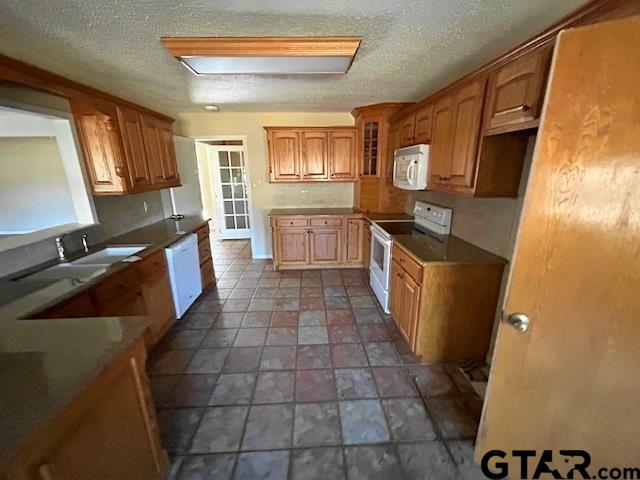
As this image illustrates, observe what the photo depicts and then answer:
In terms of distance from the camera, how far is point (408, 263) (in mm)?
2203

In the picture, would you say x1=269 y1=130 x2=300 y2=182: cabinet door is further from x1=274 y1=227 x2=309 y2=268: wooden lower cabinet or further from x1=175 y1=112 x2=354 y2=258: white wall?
x1=274 y1=227 x2=309 y2=268: wooden lower cabinet

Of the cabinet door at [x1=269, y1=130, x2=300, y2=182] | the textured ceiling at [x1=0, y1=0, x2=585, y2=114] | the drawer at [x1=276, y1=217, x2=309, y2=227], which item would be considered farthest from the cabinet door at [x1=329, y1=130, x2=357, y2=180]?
the textured ceiling at [x1=0, y1=0, x2=585, y2=114]

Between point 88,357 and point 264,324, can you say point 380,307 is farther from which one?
point 88,357

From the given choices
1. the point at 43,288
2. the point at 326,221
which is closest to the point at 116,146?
the point at 43,288

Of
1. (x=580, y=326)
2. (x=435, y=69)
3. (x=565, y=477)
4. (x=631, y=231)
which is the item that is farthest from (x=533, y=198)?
(x=435, y=69)

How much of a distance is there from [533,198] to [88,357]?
170cm

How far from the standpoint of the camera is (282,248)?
4.02m

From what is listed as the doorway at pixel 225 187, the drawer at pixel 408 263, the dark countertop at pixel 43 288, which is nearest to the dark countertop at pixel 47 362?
the dark countertop at pixel 43 288

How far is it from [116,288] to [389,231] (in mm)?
2450

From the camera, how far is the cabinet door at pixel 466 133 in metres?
1.74

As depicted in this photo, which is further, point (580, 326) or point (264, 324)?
point (264, 324)

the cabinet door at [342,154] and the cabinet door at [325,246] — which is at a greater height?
the cabinet door at [342,154]

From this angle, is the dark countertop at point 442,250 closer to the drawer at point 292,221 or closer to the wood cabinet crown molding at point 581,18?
the wood cabinet crown molding at point 581,18

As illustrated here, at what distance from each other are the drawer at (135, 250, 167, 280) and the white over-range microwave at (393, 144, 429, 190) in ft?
8.17
